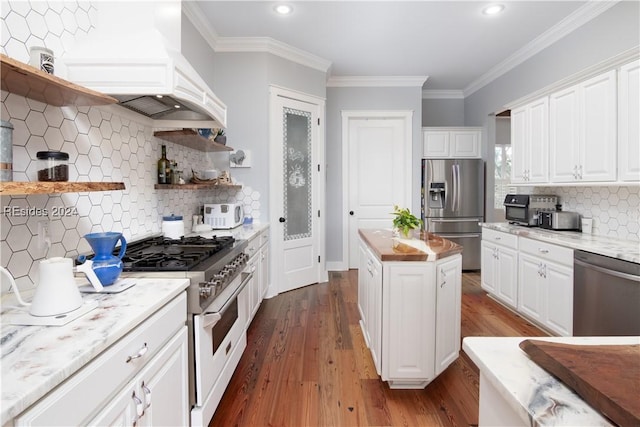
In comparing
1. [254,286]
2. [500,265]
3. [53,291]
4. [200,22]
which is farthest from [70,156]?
[500,265]

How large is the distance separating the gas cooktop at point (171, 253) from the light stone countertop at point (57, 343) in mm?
272

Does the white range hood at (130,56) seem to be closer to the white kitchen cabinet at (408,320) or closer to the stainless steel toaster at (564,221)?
the white kitchen cabinet at (408,320)

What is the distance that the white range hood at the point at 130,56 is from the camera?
154 centimetres

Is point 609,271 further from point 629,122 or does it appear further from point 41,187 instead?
point 41,187

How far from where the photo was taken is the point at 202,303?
1.57 meters

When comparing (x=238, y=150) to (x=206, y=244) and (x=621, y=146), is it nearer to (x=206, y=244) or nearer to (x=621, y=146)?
(x=206, y=244)

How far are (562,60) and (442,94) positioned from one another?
244cm

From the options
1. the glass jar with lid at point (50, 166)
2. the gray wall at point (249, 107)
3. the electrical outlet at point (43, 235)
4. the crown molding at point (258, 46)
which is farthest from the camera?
the gray wall at point (249, 107)

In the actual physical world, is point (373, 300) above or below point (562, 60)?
below

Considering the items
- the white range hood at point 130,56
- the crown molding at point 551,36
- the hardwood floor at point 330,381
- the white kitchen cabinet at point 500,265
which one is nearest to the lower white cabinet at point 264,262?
the hardwood floor at point 330,381

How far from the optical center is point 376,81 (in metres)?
5.07

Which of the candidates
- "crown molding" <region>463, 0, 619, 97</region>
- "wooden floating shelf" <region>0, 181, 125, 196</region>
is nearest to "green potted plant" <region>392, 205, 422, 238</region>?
"wooden floating shelf" <region>0, 181, 125, 196</region>

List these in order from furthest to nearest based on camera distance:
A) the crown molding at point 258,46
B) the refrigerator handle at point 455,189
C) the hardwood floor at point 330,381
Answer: the refrigerator handle at point 455,189 → the crown molding at point 258,46 → the hardwood floor at point 330,381

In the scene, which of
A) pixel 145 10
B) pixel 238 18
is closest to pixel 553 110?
pixel 238 18
